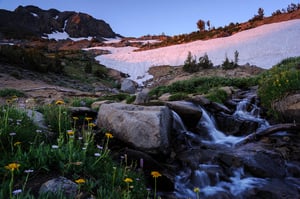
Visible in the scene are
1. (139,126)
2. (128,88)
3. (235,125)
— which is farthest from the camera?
(128,88)

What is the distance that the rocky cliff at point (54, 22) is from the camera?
6031 cm

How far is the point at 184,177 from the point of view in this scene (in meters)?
4.33

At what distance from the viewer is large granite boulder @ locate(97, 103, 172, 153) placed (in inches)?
175

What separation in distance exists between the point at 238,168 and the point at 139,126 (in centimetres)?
185

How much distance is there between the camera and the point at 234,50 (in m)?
25.3

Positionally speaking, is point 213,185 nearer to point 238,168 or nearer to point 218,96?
point 238,168

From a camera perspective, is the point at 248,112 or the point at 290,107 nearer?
the point at 290,107

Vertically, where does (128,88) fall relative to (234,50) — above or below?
below

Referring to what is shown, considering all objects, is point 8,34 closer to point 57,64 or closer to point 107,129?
point 57,64

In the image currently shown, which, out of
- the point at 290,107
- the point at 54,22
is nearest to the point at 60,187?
the point at 290,107

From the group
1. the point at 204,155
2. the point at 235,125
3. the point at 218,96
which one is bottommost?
the point at 235,125

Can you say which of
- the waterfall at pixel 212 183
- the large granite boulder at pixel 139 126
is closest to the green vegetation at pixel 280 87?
the waterfall at pixel 212 183

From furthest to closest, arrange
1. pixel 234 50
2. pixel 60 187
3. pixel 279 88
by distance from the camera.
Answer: pixel 234 50 → pixel 279 88 → pixel 60 187

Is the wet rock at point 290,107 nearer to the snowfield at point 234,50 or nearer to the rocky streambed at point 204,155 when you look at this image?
the rocky streambed at point 204,155
